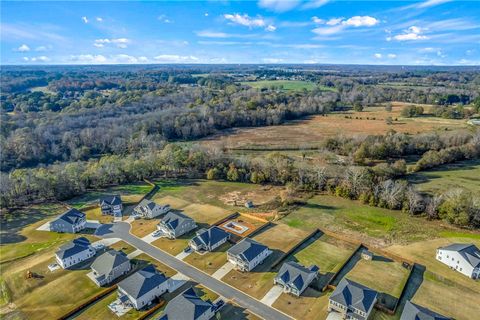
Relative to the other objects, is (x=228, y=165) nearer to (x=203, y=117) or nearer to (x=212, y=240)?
(x=212, y=240)

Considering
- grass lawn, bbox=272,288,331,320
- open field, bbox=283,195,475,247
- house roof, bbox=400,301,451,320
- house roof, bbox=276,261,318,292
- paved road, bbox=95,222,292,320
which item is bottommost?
paved road, bbox=95,222,292,320

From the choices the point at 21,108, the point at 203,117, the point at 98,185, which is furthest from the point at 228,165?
the point at 21,108

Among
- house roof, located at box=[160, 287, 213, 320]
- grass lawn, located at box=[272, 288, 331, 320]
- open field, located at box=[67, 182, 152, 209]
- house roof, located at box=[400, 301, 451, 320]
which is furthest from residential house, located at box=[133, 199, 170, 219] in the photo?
house roof, located at box=[400, 301, 451, 320]

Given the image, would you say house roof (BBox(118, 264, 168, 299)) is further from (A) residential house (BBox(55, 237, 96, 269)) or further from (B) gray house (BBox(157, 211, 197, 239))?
(B) gray house (BBox(157, 211, 197, 239))

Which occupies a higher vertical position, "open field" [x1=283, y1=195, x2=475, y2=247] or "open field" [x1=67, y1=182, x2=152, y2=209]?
"open field" [x1=283, y1=195, x2=475, y2=247]

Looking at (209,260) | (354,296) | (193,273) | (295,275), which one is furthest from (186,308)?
(354,296)

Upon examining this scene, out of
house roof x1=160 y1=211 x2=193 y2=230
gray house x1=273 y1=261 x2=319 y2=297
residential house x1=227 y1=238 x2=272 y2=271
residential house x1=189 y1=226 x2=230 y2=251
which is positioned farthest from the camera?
house roof x1=160 y1=211 x2=193 y2=230

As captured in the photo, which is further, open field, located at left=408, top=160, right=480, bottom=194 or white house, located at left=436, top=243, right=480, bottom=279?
open field, located at left=408, top=160, right=480, bottom=194
